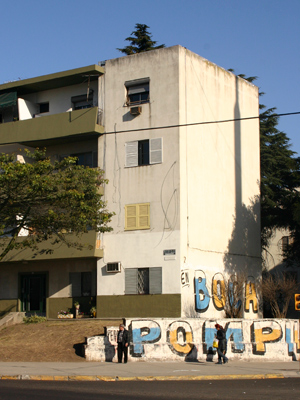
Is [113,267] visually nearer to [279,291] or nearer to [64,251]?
[64,251]

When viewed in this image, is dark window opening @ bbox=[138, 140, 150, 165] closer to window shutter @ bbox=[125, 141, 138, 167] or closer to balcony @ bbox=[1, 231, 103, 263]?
window shutter @ bbox=[125, 141, 138, 167]

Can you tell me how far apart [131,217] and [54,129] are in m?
6.20

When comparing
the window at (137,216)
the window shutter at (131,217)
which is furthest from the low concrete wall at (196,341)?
the window shutter at (131,217)

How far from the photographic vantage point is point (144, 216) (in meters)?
28.5

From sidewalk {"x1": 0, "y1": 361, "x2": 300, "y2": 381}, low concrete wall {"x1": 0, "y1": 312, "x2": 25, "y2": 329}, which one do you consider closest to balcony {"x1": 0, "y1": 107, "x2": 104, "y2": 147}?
low concrete wall {"x1": 0, "y1": 312, "x2": 25, "y2": 329}

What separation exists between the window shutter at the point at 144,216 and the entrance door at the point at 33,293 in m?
6.64

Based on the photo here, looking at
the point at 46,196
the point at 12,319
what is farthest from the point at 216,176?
the point at 12,319

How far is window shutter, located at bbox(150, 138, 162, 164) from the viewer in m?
28.6

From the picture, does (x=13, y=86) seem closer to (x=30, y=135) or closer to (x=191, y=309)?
(x=30, y=135)

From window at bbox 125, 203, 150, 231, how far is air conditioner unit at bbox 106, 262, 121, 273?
173 cm

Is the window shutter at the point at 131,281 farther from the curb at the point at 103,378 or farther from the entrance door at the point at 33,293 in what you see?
the curb at the point at 103,378

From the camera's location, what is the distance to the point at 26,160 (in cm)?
3272

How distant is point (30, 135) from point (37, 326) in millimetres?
Result: 9799

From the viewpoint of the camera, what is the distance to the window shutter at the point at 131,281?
28.2 metres
